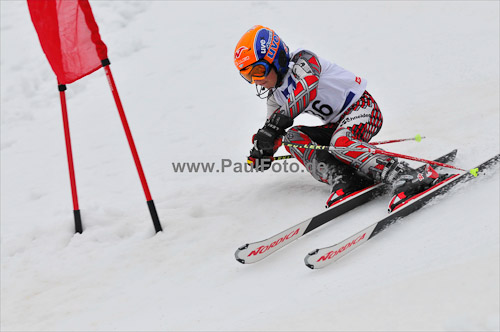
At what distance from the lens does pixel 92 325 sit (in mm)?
4043

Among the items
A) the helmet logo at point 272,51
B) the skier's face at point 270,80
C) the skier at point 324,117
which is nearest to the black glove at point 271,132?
the skier at point 324,117

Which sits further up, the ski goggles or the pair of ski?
the ski goggles

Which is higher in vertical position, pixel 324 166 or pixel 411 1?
pixel 411 1

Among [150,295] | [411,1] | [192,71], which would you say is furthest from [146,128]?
[411,1]

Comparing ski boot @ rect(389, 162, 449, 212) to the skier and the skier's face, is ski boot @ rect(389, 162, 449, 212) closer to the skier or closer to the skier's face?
the skier

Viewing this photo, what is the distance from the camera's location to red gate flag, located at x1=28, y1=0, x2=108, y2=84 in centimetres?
490

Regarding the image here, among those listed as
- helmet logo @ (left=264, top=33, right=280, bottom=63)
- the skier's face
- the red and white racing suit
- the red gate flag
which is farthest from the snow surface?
the red gate flag

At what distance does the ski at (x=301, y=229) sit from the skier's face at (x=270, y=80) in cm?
126

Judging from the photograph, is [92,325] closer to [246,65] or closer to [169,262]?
[169,262]

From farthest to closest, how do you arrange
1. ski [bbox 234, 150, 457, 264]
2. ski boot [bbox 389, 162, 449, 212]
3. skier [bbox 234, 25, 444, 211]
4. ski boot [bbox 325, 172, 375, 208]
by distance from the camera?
ski boot [bbox 325, 172, 375, 208] < skier [bbox 234, 25, 444, 211] < ski boot [bbox 389, 162, 449, 212] < ski [bbox 234, 150, 457, 264]

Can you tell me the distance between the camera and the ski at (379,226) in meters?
3.81

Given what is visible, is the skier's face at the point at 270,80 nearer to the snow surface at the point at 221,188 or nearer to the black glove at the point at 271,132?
the black glove at the point at 271,132

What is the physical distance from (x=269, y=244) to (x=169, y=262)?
3.28 feet

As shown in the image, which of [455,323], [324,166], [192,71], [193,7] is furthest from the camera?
[193,7]
